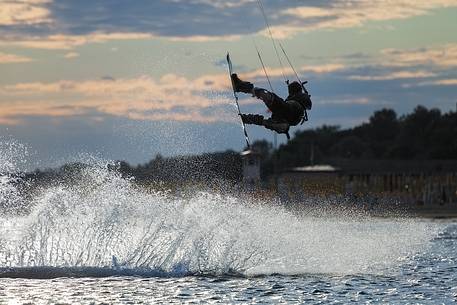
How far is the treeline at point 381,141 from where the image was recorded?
15888 cm

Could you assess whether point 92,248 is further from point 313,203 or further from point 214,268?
point 313,203

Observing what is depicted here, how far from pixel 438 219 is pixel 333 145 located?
115374mm

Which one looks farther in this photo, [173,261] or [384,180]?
[384,180]

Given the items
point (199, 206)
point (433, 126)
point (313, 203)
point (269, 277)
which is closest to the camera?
point (269, 277)

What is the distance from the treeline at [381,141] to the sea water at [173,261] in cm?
11260

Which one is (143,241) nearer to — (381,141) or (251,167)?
(251,167)

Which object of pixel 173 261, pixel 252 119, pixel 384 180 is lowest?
pixel 384 180

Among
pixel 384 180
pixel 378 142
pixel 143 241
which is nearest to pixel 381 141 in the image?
pixel 378 142

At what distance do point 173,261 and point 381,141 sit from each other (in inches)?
6281

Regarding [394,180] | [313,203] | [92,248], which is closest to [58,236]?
[92,248]

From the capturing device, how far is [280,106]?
2628 centimetres

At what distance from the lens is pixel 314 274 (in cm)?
2912

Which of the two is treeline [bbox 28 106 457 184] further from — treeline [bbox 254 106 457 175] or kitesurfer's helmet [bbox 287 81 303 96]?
kitesurfer's helmet [bbox 287 81 303 96]

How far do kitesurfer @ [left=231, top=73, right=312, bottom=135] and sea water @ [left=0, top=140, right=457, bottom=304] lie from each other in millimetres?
3750
